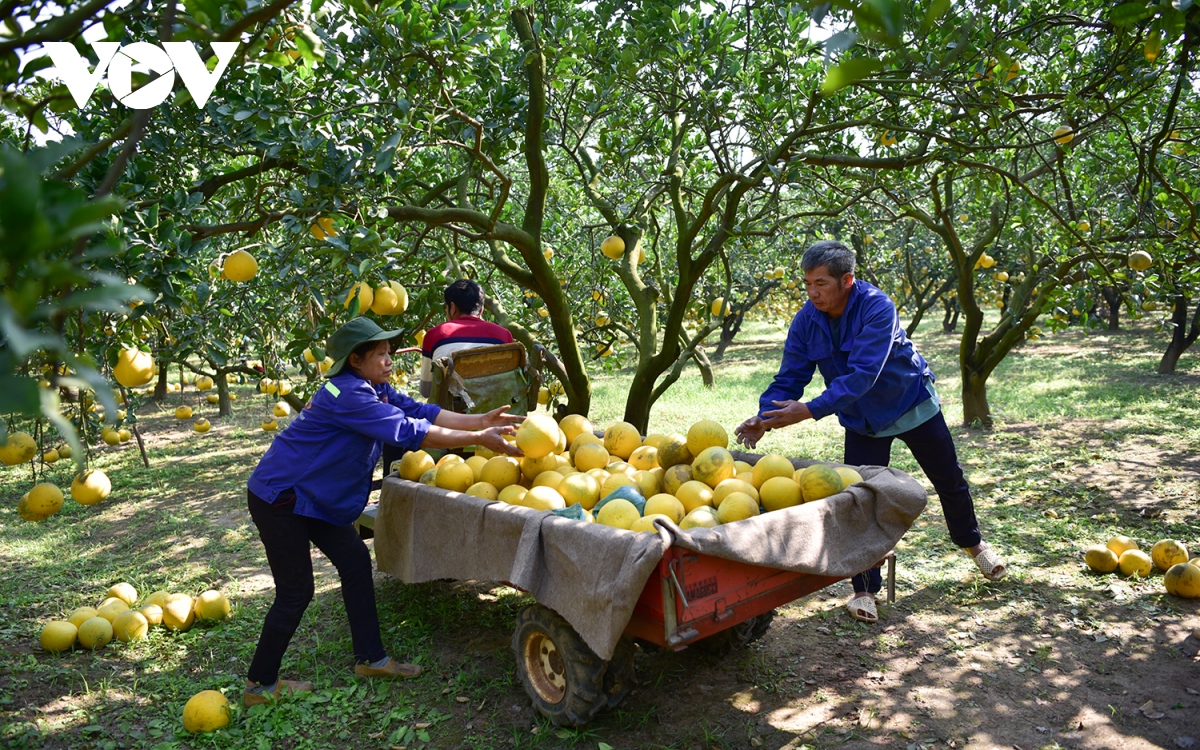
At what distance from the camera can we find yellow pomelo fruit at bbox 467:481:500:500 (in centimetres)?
340

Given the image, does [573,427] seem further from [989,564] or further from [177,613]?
[989,564]

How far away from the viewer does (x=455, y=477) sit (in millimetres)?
3617

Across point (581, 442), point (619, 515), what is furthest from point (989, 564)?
point (619, 515)

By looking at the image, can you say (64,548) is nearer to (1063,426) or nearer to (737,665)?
(737,665)

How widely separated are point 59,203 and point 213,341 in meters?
2.63

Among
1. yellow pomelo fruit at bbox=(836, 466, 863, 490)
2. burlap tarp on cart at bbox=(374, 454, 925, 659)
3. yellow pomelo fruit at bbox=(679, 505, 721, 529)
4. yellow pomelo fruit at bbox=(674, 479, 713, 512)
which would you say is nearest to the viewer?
burlap tarp on cart at bbox=(374, 454, 925, 659)

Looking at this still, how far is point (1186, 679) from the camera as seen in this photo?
3.22 metres

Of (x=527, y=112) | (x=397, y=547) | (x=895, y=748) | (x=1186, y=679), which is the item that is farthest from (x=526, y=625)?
(x=527, y=112)

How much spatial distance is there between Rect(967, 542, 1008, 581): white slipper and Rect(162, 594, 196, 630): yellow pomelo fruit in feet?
14.2

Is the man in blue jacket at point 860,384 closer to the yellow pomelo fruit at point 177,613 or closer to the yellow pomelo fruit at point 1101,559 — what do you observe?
the yellow pomelo fruit at point 1101,559

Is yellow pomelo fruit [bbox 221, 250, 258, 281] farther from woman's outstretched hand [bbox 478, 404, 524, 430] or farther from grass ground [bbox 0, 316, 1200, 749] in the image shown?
grass ground [bbox 0, 316, 1200, 749]

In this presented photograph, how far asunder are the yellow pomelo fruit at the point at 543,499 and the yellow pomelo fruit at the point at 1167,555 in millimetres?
3435

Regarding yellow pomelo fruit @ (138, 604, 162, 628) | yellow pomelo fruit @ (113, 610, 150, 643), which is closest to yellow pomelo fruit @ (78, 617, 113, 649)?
yellow pomelo fruit @ (113, 610, 150, 643)

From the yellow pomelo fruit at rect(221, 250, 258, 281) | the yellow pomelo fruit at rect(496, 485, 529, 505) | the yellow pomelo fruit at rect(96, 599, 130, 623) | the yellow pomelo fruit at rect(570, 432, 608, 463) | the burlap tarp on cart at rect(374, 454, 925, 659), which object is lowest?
the yellow pomelo fruit at rect(96, 599, 130, 623)
